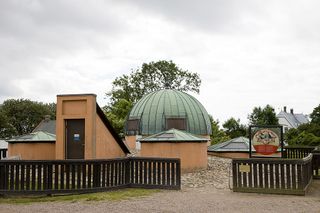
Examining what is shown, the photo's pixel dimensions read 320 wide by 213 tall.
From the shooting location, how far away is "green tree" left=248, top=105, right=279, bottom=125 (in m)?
49.1

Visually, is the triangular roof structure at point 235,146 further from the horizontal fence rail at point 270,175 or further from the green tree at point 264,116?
the green tree at point 264,116

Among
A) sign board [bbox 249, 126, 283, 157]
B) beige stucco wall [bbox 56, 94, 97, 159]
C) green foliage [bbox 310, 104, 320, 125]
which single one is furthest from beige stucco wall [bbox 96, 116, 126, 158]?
green foliage [bbox 310, 104, 320, 125]

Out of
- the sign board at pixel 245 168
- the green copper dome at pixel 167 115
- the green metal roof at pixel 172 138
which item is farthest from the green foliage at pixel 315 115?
the sign board at pixel 245 168

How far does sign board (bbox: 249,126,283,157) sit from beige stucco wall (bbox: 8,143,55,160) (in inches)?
385

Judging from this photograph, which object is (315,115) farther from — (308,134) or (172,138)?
(172,138)

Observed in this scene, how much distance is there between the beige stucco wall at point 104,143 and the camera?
16.3 metres

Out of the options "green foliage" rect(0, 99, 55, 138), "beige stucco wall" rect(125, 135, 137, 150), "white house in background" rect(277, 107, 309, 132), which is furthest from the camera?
"white house in background" rect(277, 107, 309, 132)

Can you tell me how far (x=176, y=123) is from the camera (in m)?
27.4

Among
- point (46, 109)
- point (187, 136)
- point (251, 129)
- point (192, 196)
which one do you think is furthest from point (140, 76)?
point (192, 196)

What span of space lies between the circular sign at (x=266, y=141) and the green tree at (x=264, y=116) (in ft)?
120

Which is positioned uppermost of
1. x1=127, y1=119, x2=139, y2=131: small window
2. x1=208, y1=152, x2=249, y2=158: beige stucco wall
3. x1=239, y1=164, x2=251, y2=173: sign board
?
x1=127, y1=119, x2=139, y2=131: small window

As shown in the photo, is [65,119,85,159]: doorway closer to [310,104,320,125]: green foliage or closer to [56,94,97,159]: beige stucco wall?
[56,94,97,159]: beige stucco wall

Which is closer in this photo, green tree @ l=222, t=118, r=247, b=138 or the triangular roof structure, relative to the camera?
the triangular roof structure

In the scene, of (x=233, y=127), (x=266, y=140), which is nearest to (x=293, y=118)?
(x=233, y=127)
